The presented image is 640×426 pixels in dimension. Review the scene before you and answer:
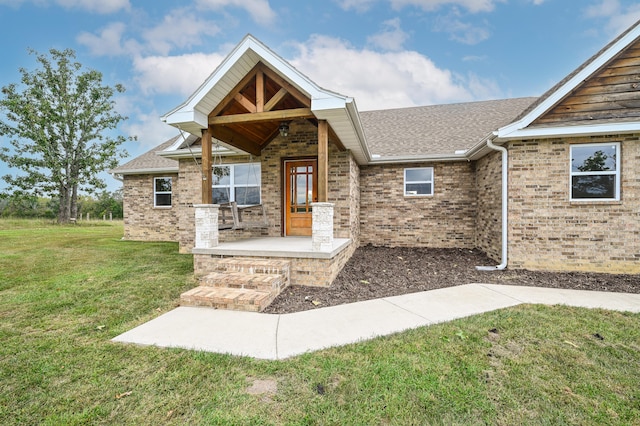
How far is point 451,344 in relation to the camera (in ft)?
9.82

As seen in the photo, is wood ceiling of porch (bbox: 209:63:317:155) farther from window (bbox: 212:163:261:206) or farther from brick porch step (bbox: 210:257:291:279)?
brick porch step (bbox: 210:257:291:279)

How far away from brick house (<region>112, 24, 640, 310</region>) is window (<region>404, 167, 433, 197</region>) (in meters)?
0.03

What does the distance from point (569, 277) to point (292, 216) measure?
21.8 ft

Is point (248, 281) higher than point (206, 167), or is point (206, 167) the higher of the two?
point (206, 167)

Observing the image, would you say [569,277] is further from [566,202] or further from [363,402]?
[363,402]

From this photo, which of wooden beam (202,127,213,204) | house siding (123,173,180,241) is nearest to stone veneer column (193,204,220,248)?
wooden beam (202,127,213,204)

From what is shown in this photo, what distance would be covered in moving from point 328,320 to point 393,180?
6.84 m

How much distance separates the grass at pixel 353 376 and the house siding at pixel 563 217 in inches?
114

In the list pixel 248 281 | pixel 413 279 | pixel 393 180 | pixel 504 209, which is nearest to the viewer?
pixel 248 281

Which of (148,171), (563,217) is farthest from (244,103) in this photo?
(148,171)

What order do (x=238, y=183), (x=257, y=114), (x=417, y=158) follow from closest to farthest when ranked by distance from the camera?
(x=257, y=114) < (x=238, y=183) < (x=417, y=158)

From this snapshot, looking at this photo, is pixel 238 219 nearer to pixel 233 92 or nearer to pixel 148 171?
pixel 233 92

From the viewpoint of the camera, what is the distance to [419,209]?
9.38 meters

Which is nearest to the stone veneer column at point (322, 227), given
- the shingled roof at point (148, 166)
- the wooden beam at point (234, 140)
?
the wooden beam at point (234, 140)
